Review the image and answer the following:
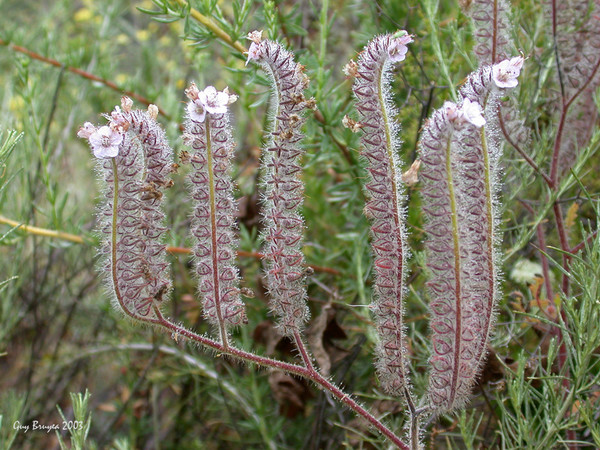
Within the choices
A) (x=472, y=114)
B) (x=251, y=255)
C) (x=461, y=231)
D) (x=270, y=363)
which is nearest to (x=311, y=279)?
(x=251, y=255)

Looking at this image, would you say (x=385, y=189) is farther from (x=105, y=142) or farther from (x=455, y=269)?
(x=105, y=142)

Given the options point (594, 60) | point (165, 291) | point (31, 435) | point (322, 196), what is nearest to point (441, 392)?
point (165, 291)

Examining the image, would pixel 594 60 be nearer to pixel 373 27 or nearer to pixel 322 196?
pixel 373 27

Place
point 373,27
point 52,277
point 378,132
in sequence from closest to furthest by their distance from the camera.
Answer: point 378,132
point 373,27
point 52,277

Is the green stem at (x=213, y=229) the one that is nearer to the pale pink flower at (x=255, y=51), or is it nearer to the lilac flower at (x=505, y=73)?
the pale pink flower at (x=255, y=51)

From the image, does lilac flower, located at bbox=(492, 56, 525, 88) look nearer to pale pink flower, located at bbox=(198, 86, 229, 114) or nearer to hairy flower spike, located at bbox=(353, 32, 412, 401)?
hairy flower spike, located at bbox=(353, 32, 412, 401)

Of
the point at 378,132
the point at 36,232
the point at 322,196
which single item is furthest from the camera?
the point at 322,196

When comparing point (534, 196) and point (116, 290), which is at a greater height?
point (534, 196)
